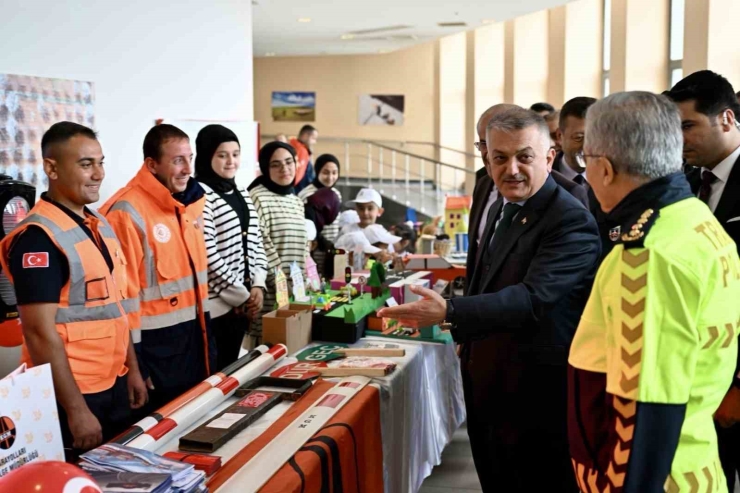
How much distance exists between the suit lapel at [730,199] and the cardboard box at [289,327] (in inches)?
61.4

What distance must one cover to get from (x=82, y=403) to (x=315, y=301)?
127 cm

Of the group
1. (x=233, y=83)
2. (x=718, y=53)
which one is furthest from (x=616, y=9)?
(x=233, y=83)

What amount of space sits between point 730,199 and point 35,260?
81.7 inches

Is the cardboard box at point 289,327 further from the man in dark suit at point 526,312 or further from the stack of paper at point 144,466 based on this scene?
the stack of paper at point 144,466

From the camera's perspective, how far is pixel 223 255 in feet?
11.2

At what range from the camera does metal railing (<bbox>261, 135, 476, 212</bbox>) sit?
14350 millimetres

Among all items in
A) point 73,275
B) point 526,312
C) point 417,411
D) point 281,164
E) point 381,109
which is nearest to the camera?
point 526,312

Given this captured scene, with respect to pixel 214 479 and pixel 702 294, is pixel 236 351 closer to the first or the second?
pixel 214 479

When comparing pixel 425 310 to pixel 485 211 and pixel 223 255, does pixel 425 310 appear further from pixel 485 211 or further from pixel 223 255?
pixel 223 255

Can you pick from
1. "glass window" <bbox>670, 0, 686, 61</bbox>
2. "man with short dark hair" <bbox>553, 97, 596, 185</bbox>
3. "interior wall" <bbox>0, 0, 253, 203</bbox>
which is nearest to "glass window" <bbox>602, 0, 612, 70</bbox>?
"glass window" <bbox>670, 0, 686, 61</bbox>

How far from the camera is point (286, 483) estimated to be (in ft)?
5.69

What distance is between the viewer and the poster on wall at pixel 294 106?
15.9 meters

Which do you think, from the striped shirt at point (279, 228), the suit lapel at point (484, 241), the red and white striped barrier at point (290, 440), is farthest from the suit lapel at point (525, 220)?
the striped shirt at point (279, 228)

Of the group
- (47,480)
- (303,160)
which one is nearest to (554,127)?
(47,480)
